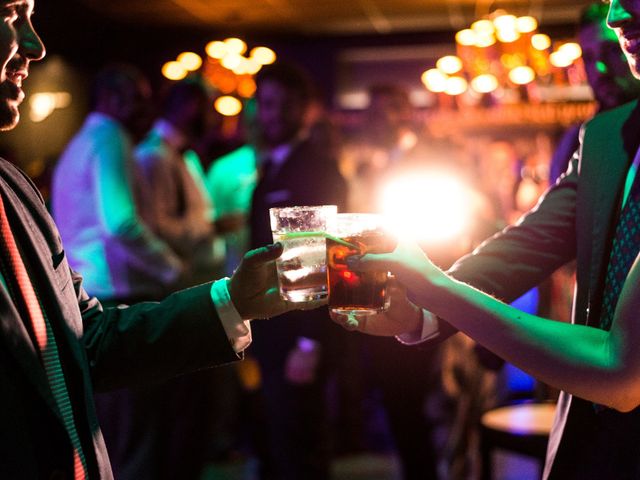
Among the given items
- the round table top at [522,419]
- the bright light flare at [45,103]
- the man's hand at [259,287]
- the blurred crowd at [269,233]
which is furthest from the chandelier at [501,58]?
the man's hand at [259,287]

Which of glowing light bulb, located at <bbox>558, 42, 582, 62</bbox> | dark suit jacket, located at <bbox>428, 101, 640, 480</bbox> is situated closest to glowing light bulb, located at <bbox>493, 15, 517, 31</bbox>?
glowing light bulb, located at <bbox>558, 42, 582, 62</bbox>

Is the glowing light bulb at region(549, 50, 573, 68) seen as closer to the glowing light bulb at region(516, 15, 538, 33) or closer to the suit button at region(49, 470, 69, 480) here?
the glowing light bulb at region(516, 15, 538, 33)

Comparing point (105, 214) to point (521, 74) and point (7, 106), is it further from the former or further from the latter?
point (521, 74)

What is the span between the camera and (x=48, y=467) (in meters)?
1.32

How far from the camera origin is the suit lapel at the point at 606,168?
1545 mm

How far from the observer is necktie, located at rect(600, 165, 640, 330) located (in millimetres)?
1458

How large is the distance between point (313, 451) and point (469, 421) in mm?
1030

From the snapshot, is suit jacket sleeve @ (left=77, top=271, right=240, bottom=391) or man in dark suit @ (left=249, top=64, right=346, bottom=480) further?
man in dark suit @ (left=249, top=64, right=346, bottom=480)

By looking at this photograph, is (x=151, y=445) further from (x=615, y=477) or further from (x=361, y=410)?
→ (x=615, y=477)

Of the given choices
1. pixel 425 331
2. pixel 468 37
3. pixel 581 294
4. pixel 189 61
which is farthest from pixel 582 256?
pixel 189 61

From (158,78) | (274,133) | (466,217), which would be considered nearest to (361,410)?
(466,217)

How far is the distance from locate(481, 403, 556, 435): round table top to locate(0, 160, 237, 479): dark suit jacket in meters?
1.48

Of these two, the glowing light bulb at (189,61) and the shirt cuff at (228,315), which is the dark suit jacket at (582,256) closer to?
the shirt cuff at (228,315)

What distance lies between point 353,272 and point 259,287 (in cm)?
26
